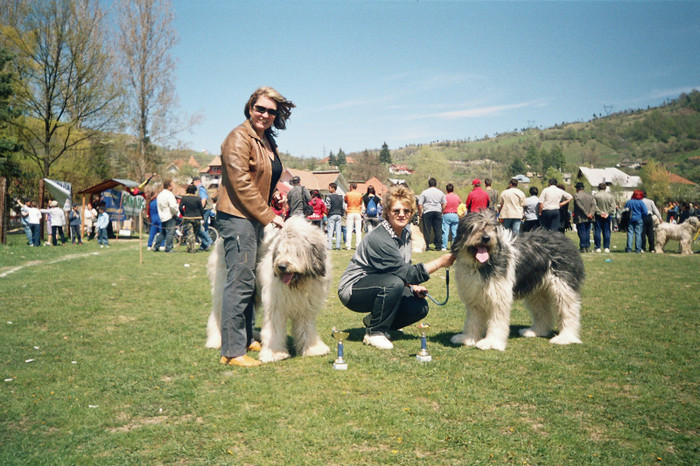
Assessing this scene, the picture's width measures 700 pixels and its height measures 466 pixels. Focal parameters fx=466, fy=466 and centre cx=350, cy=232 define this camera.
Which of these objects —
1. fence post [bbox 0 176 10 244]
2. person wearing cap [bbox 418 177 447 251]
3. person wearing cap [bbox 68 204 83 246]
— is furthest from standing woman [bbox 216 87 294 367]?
person wearing cap [bbox 68 204 83 246]

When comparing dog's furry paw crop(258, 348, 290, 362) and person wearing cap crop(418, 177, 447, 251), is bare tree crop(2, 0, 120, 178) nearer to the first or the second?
person wearing cap crop(418, 177, 447, 251)

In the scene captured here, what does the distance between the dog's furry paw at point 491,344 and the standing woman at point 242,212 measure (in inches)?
90.7

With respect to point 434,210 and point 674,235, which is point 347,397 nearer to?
point 434,210

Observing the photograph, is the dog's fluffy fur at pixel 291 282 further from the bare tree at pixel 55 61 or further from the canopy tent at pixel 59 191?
the bare tree at pixel 55 61

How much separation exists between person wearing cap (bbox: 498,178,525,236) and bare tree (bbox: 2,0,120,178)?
21884mm

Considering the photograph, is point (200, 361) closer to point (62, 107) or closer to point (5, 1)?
point (62, 107)

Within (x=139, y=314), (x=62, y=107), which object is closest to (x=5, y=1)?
(x=62, y=107)

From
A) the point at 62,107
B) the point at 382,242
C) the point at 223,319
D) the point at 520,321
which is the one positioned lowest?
the point at 520,321

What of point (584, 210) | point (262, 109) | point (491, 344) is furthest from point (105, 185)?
point (491, 344)

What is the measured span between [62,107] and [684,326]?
2803 centimetres

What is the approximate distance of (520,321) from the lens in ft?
20.6

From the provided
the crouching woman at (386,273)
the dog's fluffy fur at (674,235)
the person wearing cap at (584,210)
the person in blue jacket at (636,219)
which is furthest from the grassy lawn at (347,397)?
the dog's fluffy fur at (674,235)

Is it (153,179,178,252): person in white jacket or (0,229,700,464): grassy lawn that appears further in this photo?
(153,179,178,252): person in white jacket

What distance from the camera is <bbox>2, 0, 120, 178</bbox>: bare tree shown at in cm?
2369
